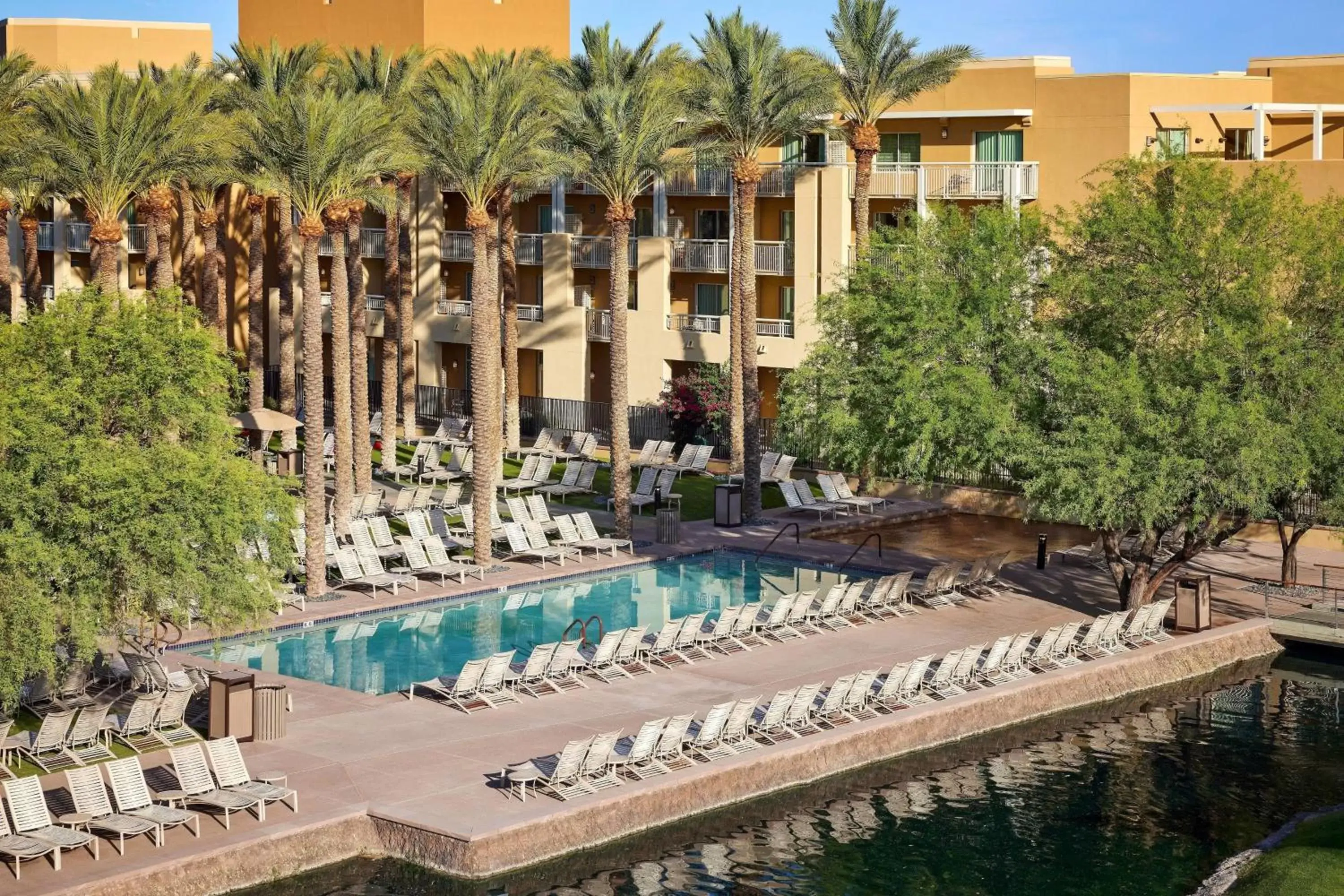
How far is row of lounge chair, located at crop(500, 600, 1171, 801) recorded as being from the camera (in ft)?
70.3

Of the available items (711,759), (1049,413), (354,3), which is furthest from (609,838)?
(354,3)

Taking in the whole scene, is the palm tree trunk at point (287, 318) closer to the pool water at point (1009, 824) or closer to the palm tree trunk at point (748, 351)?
the palm tree trunk at point (748, 351)

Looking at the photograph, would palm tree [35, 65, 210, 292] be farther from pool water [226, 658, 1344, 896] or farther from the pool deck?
pool water [226, 658, 1344, 896]

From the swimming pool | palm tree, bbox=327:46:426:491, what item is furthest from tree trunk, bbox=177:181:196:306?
the swimming pool

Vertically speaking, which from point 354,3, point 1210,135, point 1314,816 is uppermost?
point 354,3

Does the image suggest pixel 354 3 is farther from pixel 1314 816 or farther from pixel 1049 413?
pixel 1314 816

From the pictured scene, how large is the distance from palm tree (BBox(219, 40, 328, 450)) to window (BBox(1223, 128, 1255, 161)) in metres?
25.5

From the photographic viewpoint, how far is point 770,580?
3509cm

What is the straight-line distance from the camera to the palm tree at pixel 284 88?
45594 mm

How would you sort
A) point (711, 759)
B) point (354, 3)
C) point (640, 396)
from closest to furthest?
point (711, 759)
point (640, 396)
point (354, 3)

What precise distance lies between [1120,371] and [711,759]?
1053cm

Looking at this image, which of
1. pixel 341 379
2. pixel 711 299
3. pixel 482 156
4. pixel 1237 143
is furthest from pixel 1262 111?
pixel 341 379

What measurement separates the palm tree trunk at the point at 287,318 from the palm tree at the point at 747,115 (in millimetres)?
11105

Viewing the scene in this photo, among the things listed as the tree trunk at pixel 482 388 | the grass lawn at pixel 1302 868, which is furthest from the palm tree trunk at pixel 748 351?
the grass lawn at pixel 1302 868
